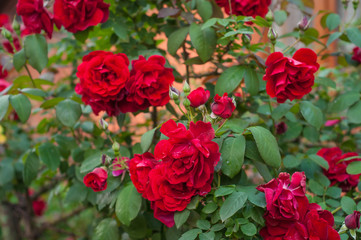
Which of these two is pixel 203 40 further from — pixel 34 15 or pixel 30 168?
pixel 30 168

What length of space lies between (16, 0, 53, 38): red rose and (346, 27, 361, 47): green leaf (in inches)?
34.3

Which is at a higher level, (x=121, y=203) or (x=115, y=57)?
(x=115, y=57)

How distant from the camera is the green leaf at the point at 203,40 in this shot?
979 millimetres

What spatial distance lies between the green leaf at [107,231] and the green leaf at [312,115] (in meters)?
0.59

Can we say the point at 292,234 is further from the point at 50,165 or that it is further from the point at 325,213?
the point at 50,165

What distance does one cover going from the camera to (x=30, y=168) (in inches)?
46.1

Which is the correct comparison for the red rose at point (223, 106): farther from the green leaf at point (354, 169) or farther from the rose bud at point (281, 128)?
the rose bud at point (281, 128)

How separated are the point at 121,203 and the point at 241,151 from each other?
0.31 metres

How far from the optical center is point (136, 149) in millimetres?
992

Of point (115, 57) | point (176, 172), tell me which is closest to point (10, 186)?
point (115, 57)

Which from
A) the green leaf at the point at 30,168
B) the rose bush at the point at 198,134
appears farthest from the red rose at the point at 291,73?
the green leaf at the point at 30,168

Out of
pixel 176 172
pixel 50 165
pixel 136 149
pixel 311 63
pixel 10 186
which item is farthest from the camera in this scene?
pixel 10 186

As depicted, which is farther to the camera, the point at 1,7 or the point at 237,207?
the point at 1,7

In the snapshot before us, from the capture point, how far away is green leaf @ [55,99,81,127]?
3.34ft
